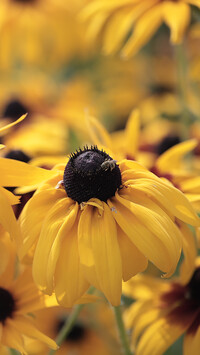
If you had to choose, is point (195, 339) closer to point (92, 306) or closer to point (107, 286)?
point (107, 286)

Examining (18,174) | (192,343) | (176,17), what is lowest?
(192,343)

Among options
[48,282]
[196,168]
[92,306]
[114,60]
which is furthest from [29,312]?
[114,60]

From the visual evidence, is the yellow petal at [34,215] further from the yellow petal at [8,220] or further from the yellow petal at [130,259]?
the yellow petal at [130,259]

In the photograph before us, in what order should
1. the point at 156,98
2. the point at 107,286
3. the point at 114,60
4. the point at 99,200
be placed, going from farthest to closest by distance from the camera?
the point at 114,60
the point at 156,98
the point at 99,200
the point at 107,286

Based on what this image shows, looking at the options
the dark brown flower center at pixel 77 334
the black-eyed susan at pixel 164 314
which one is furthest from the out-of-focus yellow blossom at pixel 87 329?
the black-eyed susan at pixel 164 314

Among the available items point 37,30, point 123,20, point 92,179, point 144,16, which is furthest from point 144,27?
point 37,30

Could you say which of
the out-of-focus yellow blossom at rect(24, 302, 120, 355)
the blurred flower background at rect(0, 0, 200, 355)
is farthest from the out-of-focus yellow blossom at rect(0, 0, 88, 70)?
the out-of-focus yellow blossom at rect(24, 302, 120, 355)

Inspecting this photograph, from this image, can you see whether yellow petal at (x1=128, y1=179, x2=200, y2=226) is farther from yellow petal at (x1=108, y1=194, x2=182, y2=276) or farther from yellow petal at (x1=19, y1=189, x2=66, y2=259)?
yellow petal at (x1=19, y1=189, x2=66, y2=259)

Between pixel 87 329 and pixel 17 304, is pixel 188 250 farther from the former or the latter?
pixel 87 329
